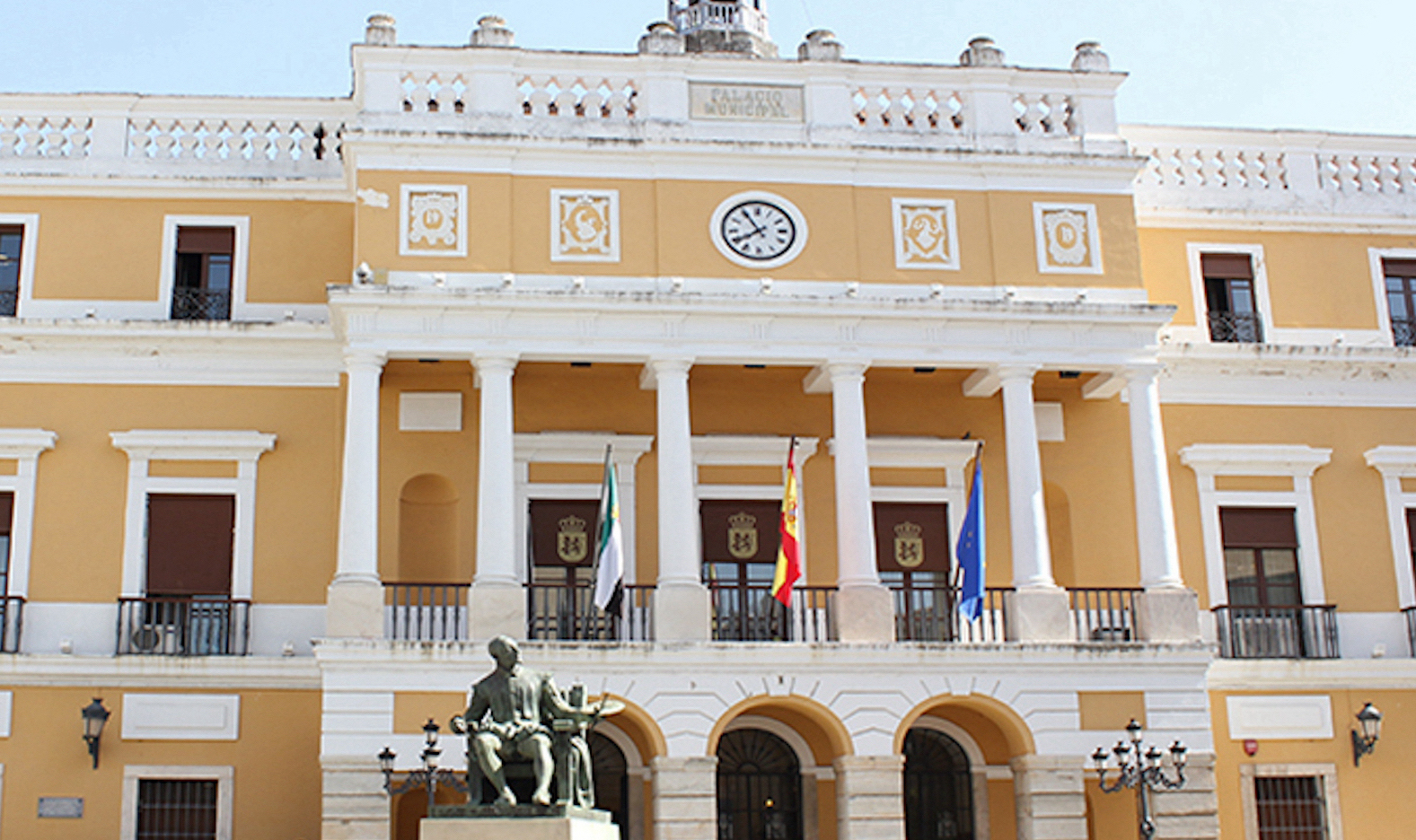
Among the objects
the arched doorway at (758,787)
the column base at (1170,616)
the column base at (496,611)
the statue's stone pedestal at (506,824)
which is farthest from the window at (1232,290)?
the statue's stone pedestal at (506,824)

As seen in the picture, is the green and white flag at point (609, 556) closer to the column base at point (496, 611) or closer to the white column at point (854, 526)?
the column base at point (496, 611)

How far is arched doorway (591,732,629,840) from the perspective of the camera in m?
20.4

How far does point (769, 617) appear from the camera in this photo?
19.6 m

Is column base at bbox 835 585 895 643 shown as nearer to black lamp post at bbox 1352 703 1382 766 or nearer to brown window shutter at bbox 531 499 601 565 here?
brown window shutter at bbox 531 499 601 565

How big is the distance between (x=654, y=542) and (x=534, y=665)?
2886mm

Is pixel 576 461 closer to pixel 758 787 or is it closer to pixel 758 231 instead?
pixel 758 231

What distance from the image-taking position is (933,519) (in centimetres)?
2125

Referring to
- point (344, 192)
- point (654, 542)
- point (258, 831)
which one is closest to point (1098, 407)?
point (654, 542)

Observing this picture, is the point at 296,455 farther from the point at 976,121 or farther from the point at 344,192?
the point at 976,121

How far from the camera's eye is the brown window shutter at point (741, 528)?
2083cm

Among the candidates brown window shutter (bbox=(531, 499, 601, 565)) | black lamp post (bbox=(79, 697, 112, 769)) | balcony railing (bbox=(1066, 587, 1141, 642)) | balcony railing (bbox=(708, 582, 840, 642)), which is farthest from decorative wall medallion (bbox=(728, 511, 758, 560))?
black lamp post (bbox=(79, 697, 112, 769))

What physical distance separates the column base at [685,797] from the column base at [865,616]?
2003 millimetres

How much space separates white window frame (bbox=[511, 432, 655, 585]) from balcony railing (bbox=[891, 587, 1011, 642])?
3.15 metres

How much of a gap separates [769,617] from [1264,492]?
666 cm
